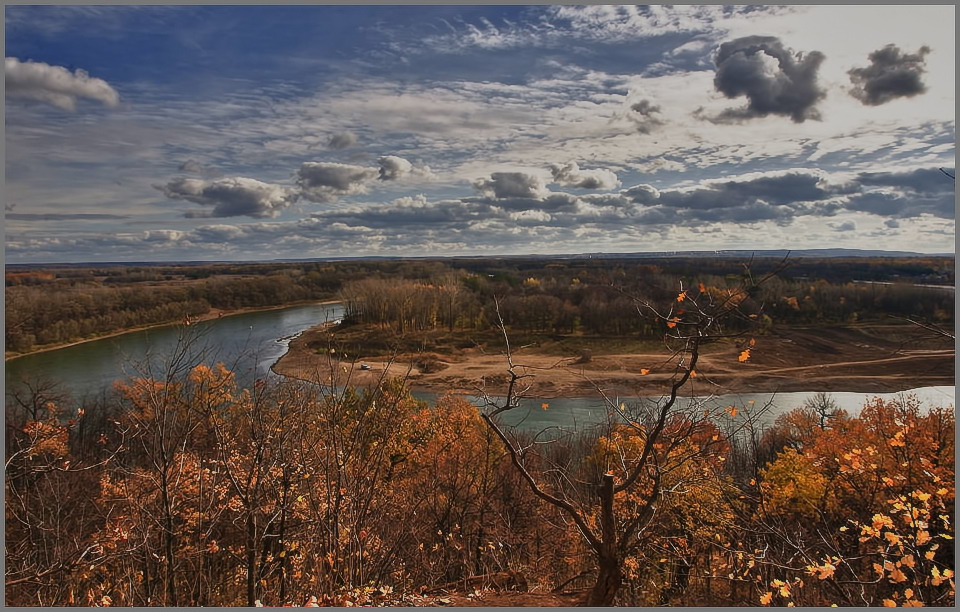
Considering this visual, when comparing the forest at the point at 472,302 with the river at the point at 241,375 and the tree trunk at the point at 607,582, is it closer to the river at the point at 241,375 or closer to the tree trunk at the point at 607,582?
the river at the point at 241,375

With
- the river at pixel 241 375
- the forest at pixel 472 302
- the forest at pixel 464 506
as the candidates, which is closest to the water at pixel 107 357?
the river at pixel 241 375

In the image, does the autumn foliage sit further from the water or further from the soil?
the soil

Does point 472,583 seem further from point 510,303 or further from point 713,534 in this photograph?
point 510,303

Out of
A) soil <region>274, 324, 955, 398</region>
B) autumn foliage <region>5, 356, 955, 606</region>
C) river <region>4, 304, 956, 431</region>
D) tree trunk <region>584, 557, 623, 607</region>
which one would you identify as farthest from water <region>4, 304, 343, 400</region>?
tree trunk <region>584, 557, 623, 607</region>

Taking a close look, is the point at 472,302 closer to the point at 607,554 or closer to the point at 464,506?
the point at 464,506

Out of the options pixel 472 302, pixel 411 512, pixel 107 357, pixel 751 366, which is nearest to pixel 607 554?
pixel 411 512

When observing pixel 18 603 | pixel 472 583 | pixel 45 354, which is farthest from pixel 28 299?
pixel 472 583

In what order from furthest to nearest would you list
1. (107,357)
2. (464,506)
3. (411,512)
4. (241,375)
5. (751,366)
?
(751,366) → (107,357) → (241,375) → (464,506) → (411,512)

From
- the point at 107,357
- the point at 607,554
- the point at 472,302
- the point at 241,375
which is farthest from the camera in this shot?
the point at 472,302
